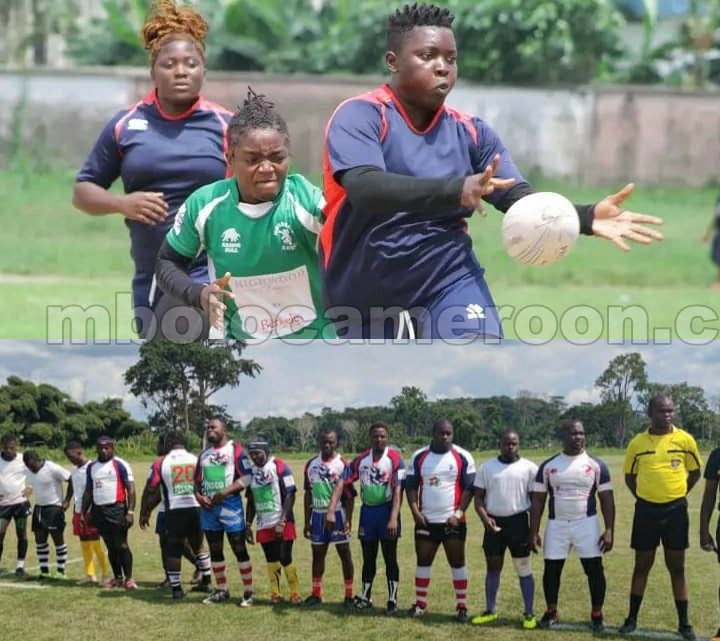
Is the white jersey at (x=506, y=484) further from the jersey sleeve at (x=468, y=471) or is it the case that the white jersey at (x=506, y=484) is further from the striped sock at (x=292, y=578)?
the striped sock at (x=292, y=578)

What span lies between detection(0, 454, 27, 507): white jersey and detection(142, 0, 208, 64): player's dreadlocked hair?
2.27m

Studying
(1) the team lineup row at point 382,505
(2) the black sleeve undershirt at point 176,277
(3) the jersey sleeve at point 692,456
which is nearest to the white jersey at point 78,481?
(1) the team lineup row at point 382,505

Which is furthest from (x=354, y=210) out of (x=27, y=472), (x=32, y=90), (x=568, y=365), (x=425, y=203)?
(x=32, y=90)

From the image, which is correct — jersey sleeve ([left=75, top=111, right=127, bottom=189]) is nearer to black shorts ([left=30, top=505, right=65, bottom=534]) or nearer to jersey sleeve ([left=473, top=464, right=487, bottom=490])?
black shorts ([left=30, top=505, right=65, bottom=534])

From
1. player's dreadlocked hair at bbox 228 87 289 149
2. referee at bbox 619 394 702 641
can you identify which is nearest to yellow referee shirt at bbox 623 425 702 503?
referee at bbox 619 394 702 641

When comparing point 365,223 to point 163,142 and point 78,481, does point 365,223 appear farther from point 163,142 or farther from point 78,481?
point 163,142

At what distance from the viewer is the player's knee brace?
6.04 meters

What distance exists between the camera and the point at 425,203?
214 inches

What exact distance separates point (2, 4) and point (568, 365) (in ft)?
64.3

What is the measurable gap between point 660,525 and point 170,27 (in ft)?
11.3

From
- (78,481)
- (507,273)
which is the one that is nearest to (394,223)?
(78,481)

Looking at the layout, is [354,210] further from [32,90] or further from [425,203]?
[32,90]

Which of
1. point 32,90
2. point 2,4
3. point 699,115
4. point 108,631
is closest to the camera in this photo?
point 108,631

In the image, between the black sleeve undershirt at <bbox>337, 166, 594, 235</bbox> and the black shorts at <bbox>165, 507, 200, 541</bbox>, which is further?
the black shorts at <bbox>165, 507, 200, 541</bbox>
